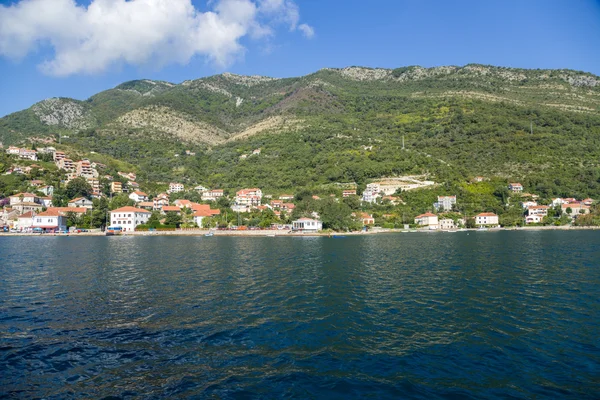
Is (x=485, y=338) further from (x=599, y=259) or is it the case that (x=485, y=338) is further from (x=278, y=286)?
(x=599, y=259)

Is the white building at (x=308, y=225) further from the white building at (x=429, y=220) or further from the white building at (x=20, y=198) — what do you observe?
the white building at (x=20, y=198)

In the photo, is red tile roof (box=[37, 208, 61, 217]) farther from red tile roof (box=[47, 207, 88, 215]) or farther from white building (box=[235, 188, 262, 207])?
white building (box=[235, 188, 262, 207])

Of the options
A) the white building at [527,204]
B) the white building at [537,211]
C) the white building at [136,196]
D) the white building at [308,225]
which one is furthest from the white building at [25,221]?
the white building at [537,211]

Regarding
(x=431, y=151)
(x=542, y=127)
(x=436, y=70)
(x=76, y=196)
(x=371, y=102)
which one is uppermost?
(x=436, y=70)

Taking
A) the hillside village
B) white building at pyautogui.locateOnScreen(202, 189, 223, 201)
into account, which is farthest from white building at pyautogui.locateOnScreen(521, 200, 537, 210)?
white building at pyautogui.locateOnScreen(202, 189, 223, 201)

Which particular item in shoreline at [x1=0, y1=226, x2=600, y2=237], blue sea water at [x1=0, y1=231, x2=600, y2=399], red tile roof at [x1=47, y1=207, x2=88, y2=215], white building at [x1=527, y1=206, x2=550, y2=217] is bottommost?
blue sea water at [x1=0, y1=231, x2=600, y2=399]

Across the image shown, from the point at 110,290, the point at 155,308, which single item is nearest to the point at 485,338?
the point at 155,308

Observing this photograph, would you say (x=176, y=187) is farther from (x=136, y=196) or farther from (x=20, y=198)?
(x=20, y=198)
